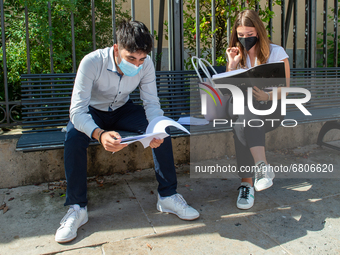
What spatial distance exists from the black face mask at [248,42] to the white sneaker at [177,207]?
1.49 meters

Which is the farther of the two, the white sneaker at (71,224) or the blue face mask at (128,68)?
the blue face mask at (128,68)

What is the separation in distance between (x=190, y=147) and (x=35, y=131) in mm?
1710

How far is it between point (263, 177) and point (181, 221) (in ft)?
2.44

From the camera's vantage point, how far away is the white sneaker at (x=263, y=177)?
8.41ft

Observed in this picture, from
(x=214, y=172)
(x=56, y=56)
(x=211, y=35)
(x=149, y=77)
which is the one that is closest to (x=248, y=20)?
(x=149, y=77)

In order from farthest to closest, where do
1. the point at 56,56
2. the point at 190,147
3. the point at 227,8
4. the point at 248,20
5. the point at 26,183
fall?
the point at 227,8 < the point at 190,147 < the point at 56,56 < the point at 26,183 < the point at 248,20

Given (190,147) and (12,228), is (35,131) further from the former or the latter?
(190,147)

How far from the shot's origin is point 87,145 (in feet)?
8.04

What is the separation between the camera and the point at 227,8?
4160 millimetres

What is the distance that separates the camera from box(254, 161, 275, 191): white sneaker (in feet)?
8.41

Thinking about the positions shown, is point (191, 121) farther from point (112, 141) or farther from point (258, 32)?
point (112, 141)

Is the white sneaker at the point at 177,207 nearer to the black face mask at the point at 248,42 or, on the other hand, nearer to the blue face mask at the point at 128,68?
the blue face mask at the point at 128,68

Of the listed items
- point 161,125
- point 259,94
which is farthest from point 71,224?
point 259,94

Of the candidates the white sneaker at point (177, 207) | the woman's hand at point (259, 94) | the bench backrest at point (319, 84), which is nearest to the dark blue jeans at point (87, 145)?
the white sneaker at point (177, 207)
